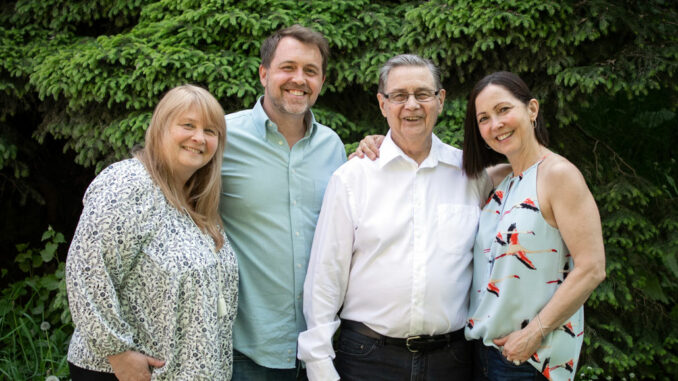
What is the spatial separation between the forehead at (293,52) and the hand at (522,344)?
5.16ft

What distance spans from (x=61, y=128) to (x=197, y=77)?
4.46ft

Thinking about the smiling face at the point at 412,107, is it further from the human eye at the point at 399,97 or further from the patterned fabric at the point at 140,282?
the patterned fabric at the point at 140,282

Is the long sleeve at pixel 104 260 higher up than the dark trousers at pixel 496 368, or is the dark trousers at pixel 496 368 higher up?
the long sleeve at pixel 104 260

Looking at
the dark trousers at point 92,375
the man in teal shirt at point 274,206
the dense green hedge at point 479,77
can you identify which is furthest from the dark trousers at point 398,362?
the dense green hedge at point 479,77

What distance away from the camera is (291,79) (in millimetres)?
2709

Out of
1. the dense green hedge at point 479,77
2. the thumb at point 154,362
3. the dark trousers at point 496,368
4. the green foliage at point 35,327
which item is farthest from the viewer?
the green foliage at point 35,327

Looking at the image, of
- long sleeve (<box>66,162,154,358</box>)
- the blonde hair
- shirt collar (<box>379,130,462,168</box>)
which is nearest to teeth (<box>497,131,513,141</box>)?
shirt collar (<box>379,130,462,168</box>)

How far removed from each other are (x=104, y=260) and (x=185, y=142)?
58 cm

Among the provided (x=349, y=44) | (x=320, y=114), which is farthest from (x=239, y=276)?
(x=349, y=44)

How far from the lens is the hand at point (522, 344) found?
2156 mm

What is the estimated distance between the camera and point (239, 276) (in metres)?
2.60

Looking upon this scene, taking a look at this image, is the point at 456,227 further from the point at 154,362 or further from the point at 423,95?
the point at 154,362

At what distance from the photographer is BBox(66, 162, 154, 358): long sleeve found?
1958 mm

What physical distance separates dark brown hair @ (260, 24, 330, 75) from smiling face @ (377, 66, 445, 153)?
0.44 m
